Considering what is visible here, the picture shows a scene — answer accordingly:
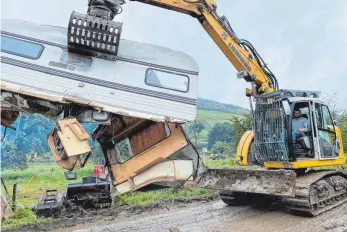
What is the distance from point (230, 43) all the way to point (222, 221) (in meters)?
4.20

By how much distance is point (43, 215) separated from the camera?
9383 millimetres

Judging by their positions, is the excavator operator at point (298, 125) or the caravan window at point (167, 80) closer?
the caravan window at point (167, 80)

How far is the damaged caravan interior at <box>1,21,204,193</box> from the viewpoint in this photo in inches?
198

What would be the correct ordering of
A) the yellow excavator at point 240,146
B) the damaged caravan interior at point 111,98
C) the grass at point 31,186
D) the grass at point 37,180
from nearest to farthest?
1. the damaged caravan interior at point 111,98
2. the yellow excavator at point 240,146
3. the grass at point 31,186
4. the grass at point 37,180

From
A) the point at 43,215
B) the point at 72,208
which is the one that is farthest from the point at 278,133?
the point at 43,215

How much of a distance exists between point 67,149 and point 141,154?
1326 millimetres

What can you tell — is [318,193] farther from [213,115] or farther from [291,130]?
[213,115]

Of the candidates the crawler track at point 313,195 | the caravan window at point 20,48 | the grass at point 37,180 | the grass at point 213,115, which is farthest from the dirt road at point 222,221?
the grass at point 213,115

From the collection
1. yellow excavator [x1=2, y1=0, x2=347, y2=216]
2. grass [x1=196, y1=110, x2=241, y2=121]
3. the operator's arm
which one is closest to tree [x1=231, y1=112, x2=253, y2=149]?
yellow excavator [x1=2, y1=0, x2=347, y2=216]

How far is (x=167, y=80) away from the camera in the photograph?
227 inches

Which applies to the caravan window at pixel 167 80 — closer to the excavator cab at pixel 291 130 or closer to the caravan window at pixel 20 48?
the caravan window at pixel 20 48

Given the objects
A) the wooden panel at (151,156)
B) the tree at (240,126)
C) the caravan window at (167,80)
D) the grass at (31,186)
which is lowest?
the grass at (31,186)

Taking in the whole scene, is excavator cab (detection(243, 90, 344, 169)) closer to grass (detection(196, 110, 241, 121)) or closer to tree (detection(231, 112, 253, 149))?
tree (detection(231, 112, 253, 149))

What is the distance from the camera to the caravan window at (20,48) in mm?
5270
